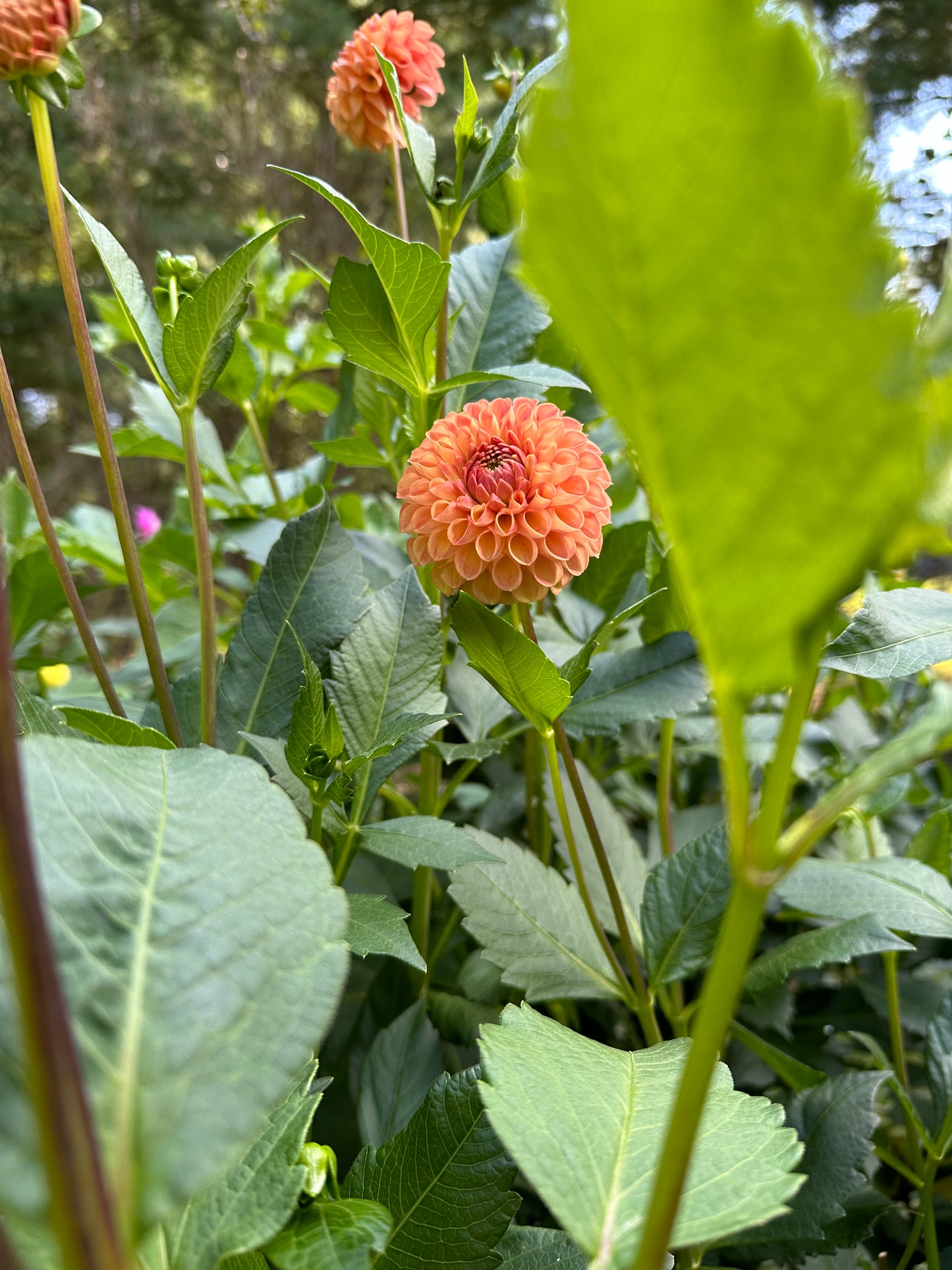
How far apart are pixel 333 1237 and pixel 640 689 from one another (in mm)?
296

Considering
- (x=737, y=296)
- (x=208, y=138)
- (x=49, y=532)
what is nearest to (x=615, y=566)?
(x=49, y=532)

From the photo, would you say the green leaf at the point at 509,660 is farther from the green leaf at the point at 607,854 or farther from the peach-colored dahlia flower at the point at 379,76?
the peach-colored dahlia flower at the point at 379,76

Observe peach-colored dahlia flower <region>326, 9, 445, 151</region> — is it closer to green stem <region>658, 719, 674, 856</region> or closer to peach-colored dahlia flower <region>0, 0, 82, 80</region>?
peach-colored dahlia flower <region>0, 0, 82, 80</region>

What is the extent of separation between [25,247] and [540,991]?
5.77 metres

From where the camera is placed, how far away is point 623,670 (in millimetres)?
479

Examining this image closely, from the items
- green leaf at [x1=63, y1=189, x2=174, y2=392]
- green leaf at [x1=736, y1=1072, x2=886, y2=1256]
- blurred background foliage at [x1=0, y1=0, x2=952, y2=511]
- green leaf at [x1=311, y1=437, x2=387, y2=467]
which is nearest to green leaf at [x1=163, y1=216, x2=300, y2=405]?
green leaf at [x1=63, y1=189, x2=174, y2=392]

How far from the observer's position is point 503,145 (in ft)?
1.26

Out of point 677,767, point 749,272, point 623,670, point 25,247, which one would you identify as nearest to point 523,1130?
point 749,272

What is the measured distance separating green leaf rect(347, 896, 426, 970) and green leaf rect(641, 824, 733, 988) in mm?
A: 151

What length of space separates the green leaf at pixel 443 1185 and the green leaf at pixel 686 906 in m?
0.14

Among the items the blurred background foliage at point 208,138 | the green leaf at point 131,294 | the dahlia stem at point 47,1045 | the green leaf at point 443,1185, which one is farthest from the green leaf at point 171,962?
the blurred background foliage at point 208,138

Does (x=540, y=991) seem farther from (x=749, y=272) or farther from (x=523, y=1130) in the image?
(x=749, y=272)

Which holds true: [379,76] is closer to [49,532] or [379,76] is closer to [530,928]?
[49,532]

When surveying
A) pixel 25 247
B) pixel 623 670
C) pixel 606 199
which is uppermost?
pixel 25 247
